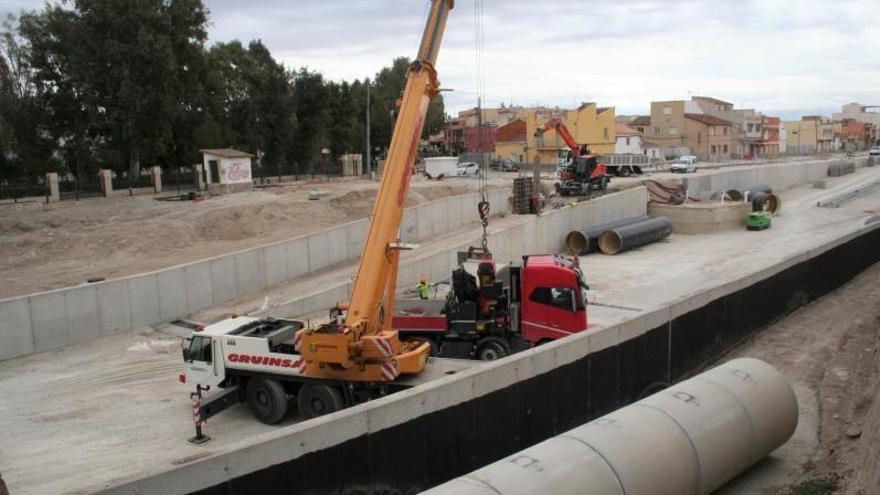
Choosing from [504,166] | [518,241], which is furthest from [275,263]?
[504,166]

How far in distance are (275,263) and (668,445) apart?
725 inches

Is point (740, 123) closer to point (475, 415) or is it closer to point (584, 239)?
point (584, 239)

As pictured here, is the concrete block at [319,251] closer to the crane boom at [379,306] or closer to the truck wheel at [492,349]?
the truck wheel at [492,349]

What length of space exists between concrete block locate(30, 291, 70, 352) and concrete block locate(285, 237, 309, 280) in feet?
25.6

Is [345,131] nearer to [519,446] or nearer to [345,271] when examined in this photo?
[345,271]

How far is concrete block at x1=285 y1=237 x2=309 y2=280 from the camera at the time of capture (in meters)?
24.8

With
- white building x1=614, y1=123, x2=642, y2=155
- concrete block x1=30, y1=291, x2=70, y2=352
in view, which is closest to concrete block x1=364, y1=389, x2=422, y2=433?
concrete block x1=30, y1=291, x2=70, y2=352

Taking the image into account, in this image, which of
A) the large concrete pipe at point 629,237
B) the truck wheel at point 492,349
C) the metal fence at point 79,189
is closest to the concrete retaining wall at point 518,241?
the large concrete pipe at point 629,237

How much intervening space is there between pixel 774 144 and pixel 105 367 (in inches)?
5090

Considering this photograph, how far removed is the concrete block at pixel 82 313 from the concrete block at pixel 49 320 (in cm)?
13

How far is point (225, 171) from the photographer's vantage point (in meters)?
43.7

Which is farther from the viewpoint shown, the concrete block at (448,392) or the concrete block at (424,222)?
the concrete block at (424,222)

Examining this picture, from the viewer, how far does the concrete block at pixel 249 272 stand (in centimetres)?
2312

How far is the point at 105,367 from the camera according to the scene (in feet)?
56.1
